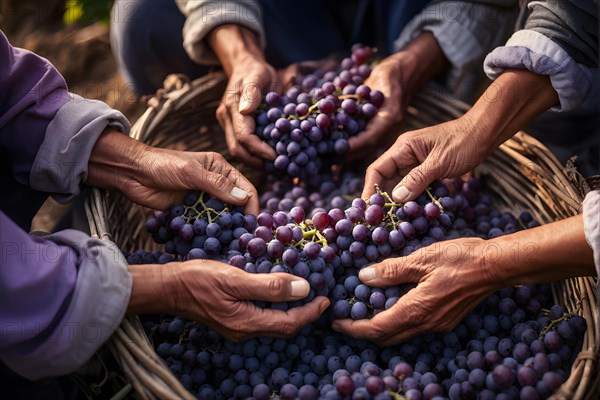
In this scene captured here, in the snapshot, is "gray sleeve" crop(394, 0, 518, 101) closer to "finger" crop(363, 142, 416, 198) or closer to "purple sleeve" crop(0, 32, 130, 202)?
"finger" crop(363, 142, 416, 198)

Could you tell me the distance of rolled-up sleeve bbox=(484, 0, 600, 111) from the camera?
67.6 inches

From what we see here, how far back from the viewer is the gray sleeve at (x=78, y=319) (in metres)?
1.24

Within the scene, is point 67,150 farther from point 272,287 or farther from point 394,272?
point 394,272

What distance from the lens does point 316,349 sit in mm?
1555

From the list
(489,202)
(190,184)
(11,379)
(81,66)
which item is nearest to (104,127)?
(190,184)

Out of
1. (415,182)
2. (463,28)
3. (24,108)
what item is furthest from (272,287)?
(463,28)

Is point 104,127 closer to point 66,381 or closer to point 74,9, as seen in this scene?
point 66,381

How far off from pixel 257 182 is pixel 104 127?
0.64 metres

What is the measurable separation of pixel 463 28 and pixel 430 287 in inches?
45.8

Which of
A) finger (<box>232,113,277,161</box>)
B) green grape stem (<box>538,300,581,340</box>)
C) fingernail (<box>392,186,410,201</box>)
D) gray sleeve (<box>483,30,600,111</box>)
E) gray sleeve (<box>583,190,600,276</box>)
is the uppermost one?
gray sleeve (<box>483,30,600,111</box>)

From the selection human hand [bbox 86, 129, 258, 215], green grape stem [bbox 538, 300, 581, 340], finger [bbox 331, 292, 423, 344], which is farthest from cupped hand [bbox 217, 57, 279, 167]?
green grape stem [bbox 538, 300, 581, 340]

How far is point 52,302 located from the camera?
124 cm

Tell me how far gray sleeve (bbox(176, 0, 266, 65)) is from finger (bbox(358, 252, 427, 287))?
3.90 feet

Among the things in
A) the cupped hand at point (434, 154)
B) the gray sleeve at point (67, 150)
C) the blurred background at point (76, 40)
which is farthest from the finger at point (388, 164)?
the blurred background at point (76, 40)
